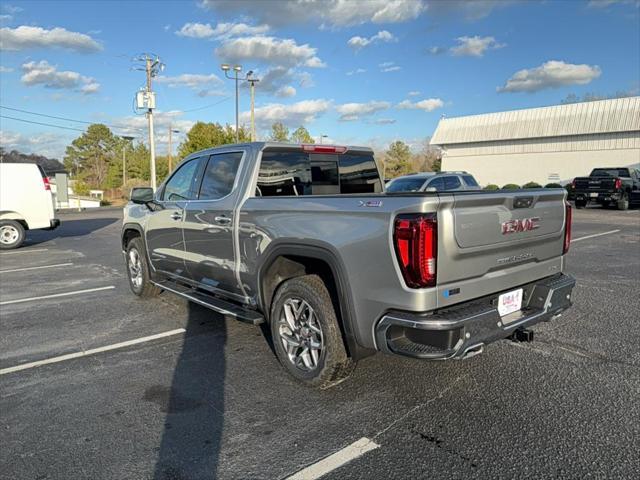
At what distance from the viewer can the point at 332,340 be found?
3.28 metres

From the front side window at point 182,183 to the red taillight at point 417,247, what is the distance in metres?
2.96

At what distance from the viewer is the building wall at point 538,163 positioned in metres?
33.8

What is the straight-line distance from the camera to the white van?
11.6 meters

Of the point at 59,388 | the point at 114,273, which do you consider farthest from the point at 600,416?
the point at 114,273

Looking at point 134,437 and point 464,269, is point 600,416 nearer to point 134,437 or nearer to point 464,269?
point 464,269

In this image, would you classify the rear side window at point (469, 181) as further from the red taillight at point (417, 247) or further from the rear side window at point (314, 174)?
the red taillight at point (417, 247)

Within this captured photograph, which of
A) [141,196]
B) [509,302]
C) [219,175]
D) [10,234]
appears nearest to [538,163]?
[10,234]

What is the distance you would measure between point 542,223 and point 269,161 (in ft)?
7.79

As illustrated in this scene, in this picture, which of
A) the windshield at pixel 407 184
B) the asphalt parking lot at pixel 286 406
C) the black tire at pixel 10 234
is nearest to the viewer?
the asphalt parking lot at pixel 286 406

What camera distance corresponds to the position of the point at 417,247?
2697 mm

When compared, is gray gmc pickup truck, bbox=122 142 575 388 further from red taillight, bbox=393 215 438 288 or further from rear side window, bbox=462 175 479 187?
rear side window, bbox=462 175 479 187

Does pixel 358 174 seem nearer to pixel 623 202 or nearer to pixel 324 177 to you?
pixel 324 177

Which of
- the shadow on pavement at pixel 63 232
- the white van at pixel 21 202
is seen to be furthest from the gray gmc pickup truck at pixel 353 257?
the shadow on pavement at pixel 63 232

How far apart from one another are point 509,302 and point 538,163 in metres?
39.1
